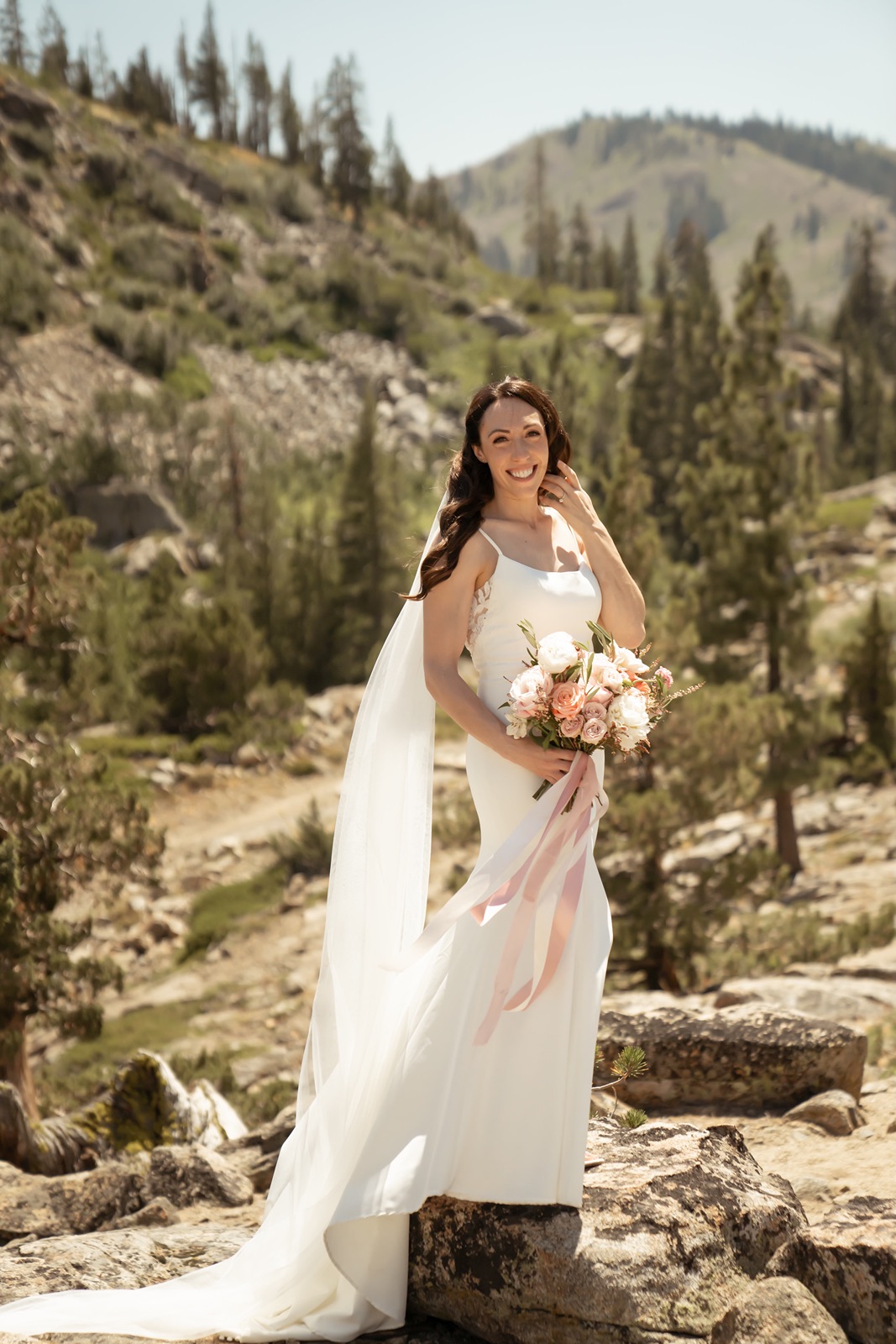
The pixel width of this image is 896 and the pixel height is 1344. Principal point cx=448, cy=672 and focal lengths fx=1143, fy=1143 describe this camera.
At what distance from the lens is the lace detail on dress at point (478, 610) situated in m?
4.16

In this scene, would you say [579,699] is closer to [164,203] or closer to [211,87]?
[164,203]

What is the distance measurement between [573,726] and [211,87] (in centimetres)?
9325

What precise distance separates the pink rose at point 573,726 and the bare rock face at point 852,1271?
5.86 ft

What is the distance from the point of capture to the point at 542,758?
3895mm

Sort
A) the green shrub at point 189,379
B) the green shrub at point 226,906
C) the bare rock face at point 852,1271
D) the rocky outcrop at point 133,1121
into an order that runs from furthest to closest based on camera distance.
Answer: the green shrub at point 189,379
the green shrub at point 226,906
the rocky outcrop at point 133,1121
the bare rock face at point 852,1271

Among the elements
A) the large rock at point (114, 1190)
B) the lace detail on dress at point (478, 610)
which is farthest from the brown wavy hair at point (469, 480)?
the large rock at point (114, 1190)

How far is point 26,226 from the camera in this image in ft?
162

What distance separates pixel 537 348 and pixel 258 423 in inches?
694

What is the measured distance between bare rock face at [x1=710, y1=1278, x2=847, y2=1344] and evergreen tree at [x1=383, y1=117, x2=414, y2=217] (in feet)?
278

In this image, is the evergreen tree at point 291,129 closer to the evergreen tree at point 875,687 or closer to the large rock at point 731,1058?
the evergreen tree at point 875,687

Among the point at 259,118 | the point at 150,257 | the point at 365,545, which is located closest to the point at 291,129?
the point at 259,118

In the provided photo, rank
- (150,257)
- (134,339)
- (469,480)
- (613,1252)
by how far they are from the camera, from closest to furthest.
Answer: (613,1252) < (469,480) < (134,339) < (150,257)

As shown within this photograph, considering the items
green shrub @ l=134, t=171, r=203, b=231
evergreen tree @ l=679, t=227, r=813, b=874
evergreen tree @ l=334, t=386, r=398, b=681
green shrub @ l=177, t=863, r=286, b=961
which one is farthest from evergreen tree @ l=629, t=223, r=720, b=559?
green shrub @ l=177, t=863, r=286, b=961

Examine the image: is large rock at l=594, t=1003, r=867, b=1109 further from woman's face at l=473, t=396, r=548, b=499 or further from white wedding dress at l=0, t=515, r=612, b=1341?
woman's face at l=473, t=396, r=548, b=499
